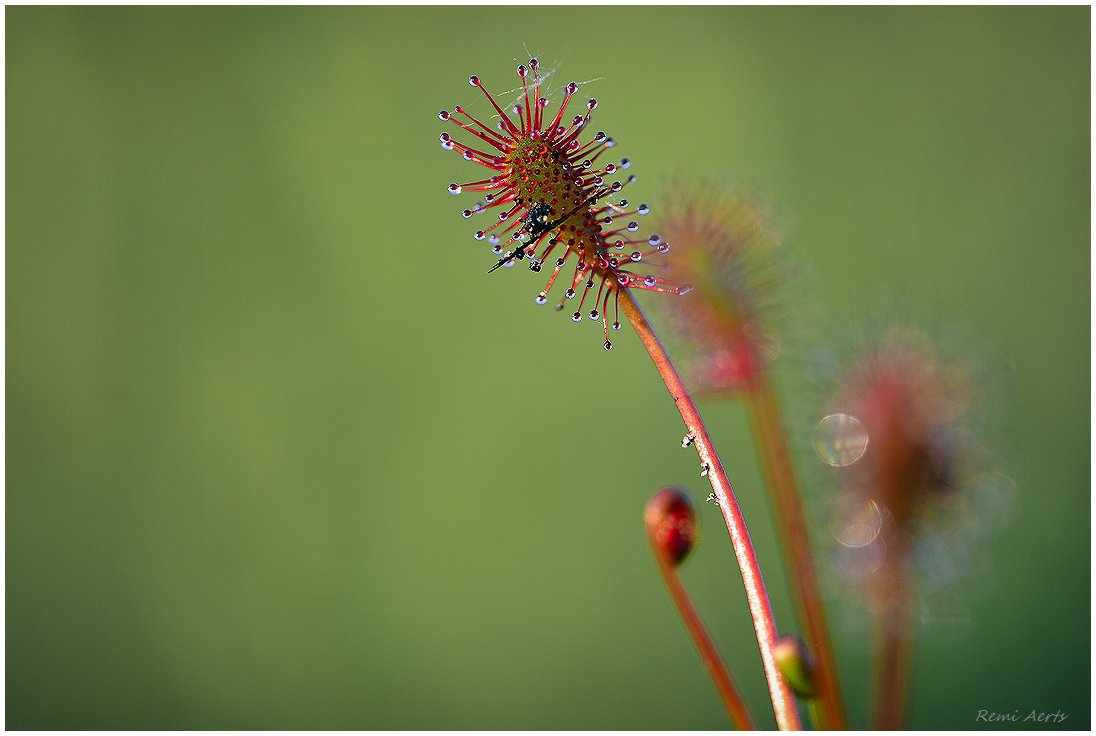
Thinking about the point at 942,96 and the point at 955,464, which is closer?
the point at 955,464

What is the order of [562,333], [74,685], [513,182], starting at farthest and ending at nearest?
1. [562,333]
2. [74,685]
3. [513,182]

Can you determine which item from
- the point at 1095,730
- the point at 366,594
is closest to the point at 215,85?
the point at 366,594

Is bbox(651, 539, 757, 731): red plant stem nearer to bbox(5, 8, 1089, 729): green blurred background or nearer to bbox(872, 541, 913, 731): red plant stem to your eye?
bbox(872, 541, 913, 731): red plant stem

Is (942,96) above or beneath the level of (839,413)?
above

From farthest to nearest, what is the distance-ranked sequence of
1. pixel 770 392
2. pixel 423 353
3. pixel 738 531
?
pixel 423 353
pixel 770 392
pixel 738 531

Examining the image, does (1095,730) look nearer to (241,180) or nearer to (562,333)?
(562,333)

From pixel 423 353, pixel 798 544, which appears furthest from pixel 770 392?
pixel 423 353

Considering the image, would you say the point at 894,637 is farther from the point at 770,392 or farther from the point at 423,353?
the point at 423,353
